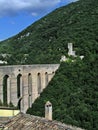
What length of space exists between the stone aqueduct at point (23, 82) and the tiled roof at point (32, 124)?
86.9 feet

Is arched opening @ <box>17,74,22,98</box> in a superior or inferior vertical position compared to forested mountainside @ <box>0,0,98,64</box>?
inferior

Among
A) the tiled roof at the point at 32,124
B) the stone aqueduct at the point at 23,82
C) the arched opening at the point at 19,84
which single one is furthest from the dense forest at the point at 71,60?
Answer: the tiled roof at the point at 32,124

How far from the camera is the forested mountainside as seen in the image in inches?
2618

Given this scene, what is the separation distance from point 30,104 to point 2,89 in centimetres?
686

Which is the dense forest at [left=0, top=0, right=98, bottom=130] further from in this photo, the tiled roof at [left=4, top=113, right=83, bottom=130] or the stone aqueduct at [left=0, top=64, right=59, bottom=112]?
the tiled roof at [left=4, top=113, right=83, bottom=130]

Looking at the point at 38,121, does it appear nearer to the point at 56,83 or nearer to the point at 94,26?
the point at 56,83

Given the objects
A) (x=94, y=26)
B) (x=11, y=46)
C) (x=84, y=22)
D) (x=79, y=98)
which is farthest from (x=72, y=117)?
(x=11, y=46)

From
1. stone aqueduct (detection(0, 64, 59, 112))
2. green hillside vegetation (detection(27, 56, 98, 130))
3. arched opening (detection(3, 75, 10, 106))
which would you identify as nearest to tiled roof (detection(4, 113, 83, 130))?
green hillside vegetation (detection(27, 56, 98, 130))

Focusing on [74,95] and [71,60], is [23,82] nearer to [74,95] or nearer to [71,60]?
[74,95]

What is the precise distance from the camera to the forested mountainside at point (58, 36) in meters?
66.5

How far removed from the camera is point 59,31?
85.9 m

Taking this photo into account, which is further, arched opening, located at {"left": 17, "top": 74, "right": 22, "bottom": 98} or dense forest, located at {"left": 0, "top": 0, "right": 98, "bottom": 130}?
arched opening, located at {"left": 17, "top": 74, "right": 22, "bottom": 98}

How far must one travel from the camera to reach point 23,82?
46188 mm

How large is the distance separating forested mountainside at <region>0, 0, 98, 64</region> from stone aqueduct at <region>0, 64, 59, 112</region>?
919cm
